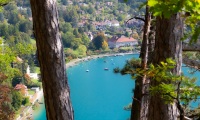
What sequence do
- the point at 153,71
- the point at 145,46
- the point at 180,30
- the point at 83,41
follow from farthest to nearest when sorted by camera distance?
the point at 83,41
the point at 145,46
the point at 180,30
the point at 153,71

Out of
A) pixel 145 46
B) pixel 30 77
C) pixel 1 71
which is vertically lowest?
pixel 30 77

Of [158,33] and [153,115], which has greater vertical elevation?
[158,33]

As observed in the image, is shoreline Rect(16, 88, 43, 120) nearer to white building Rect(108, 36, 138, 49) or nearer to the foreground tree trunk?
white building Rect(108, 36, 138, 49)

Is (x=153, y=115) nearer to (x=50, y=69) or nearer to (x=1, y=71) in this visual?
(x=50, y=69)

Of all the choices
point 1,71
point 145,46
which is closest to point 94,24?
point 1,71

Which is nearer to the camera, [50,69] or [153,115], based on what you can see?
[50,69]

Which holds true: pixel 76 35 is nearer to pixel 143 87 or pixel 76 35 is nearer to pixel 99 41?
pixel 99 41
